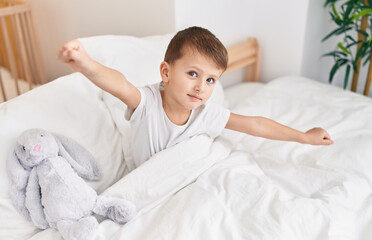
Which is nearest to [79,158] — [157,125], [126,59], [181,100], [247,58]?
[157,125]

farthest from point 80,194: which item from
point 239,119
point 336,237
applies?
point 336,237

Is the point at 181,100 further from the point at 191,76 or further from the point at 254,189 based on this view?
the point at 254,189

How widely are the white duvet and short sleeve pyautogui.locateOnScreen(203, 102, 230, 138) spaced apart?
52 millimetres

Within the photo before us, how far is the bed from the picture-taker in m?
0.97

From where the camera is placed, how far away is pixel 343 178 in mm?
1177

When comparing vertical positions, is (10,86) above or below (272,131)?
below

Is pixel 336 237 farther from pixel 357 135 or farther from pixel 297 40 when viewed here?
pixel 297 40

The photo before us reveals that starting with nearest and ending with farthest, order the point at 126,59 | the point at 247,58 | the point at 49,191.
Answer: the point at 49,191
the point at 126,59
the point at 247,58

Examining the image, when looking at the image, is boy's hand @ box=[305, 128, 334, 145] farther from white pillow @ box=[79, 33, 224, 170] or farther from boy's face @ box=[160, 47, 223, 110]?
white pillow @ box=[79, 33, 224, 170]

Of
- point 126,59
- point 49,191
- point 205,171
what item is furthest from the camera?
point 126,59

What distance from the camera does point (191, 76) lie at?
1063mm

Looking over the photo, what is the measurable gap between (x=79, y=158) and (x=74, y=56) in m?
0.39

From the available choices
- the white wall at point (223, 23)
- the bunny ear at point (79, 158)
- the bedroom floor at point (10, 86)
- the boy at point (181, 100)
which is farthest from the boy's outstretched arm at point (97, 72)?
the bedroom floor at point (10, 86)

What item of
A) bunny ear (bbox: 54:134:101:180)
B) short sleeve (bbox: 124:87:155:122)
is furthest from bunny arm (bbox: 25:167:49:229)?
short sleeve (bbox: 124:87:155:122)
